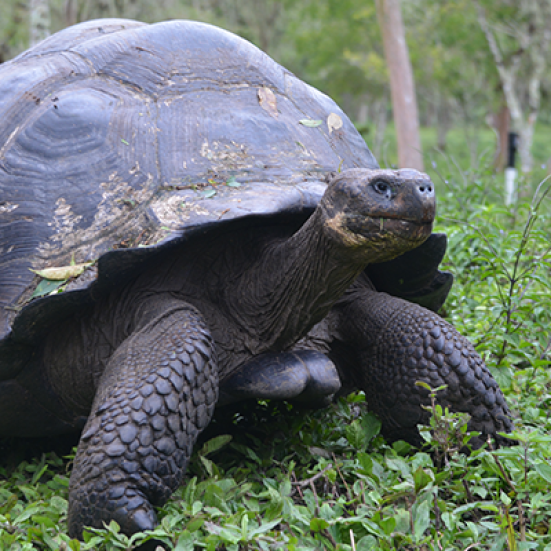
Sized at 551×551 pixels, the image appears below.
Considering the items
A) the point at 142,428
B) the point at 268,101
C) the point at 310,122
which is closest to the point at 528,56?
the point at 310,122

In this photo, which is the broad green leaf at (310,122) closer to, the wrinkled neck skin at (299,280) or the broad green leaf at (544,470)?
the wrinkled neck skin at (299,280)

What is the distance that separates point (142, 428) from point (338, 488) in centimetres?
78

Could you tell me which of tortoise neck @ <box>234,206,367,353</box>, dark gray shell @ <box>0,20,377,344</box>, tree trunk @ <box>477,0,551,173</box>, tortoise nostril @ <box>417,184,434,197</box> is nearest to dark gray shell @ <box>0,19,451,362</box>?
dark gray shell @ <box>0,20,377,344</box>

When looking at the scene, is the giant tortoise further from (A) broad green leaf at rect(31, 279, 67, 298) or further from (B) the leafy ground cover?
(B) the leafy ground cover

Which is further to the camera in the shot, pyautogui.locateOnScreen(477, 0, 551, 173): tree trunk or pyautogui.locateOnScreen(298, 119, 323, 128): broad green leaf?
pyautogui.locateOnScreen(477, 0, 551, 173): tree trunk

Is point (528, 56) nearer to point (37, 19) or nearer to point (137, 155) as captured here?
point (37, 19)

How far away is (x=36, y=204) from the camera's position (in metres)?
2.68

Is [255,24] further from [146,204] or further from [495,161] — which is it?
[146,204]

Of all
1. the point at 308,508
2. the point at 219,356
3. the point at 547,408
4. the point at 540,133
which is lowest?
the point at 540,133

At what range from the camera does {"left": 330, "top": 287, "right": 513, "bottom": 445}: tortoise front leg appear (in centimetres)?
265

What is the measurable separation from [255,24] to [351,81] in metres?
5.86

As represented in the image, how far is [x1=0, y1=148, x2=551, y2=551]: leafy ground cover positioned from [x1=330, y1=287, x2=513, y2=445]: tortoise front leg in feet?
0.39

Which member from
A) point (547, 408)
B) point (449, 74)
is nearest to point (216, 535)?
point (547, 408)

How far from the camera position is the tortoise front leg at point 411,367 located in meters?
2.65
